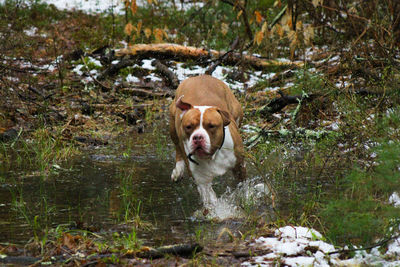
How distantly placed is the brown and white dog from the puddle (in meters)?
0.24

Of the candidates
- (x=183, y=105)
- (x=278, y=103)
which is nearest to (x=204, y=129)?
(x=183, y=105)

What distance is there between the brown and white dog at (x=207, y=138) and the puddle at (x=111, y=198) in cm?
24

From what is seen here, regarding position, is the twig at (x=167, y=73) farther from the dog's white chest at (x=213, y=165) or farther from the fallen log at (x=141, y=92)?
the dog's white chest at (x=213, y=165)

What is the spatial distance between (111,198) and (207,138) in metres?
1.18

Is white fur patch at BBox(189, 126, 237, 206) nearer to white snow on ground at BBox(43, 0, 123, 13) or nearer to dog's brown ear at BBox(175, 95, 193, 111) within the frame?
dog's brown ear at BBox(175, 95, 193, 111)

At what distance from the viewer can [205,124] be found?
525 cm

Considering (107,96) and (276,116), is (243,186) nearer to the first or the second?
(276,116)

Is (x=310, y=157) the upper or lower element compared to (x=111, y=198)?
upper

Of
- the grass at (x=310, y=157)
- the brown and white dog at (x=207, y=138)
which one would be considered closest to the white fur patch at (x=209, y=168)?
the brown and white dog at (x=207, y=138)

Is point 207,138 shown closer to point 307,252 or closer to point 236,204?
point 236,204

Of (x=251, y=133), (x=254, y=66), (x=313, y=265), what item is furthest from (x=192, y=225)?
(x=254, y=66)

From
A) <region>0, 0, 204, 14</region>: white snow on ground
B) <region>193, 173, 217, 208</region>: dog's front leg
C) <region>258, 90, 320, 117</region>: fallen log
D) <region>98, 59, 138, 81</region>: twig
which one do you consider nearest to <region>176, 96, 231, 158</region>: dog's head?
<region>193, 173, 217, 208</region>: dog's front leg

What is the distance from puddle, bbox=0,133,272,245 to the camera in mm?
4566

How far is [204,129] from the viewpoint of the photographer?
5.25 m
